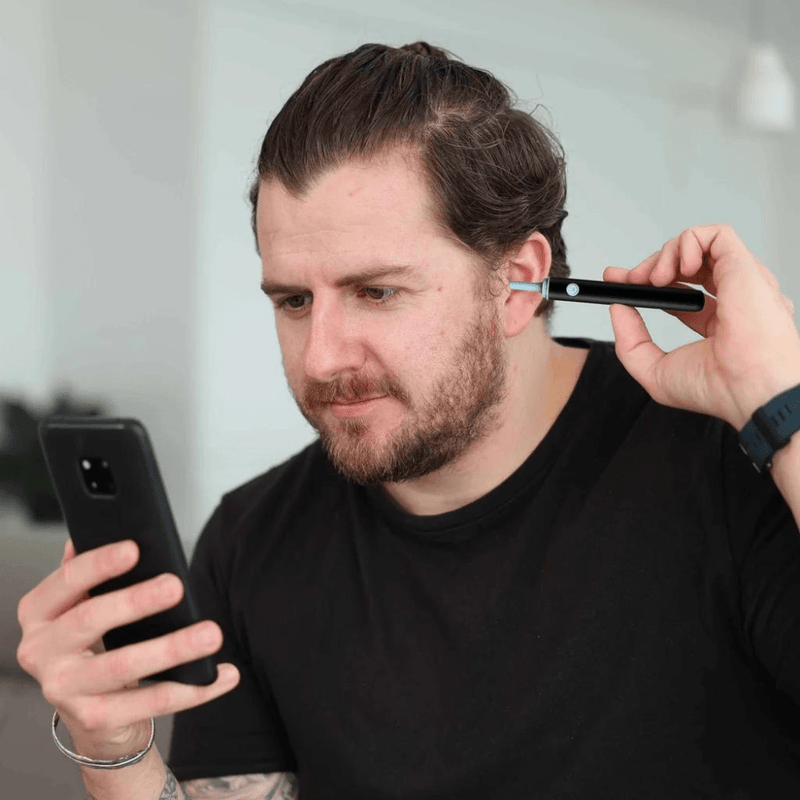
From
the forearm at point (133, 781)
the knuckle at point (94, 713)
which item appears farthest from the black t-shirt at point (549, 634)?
the knuckle at point (94, 713)

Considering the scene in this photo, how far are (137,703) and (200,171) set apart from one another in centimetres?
180

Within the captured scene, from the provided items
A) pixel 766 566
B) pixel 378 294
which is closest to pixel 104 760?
pixel 378 294

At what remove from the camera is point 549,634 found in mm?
1291

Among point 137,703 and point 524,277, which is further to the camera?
point 524,277

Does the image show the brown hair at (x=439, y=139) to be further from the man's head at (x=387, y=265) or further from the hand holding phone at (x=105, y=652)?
the hand holding phone at (x=105, y=652)

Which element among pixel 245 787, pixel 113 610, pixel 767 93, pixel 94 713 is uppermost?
pixel 767 93

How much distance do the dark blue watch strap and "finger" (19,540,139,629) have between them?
2.14ft

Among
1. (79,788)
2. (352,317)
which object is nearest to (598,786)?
(352,317)

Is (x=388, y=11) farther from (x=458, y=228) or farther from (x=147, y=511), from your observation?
(x=147, y=511)

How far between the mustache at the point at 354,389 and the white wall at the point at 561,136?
50.5 inches

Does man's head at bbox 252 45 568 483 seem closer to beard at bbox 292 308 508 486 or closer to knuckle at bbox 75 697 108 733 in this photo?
beard at bbox 292 308 508 486

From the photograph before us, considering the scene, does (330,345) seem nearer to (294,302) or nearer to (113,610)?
(294,302)

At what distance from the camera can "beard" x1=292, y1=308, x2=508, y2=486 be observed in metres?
1.33

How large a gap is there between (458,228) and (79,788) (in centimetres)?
129
